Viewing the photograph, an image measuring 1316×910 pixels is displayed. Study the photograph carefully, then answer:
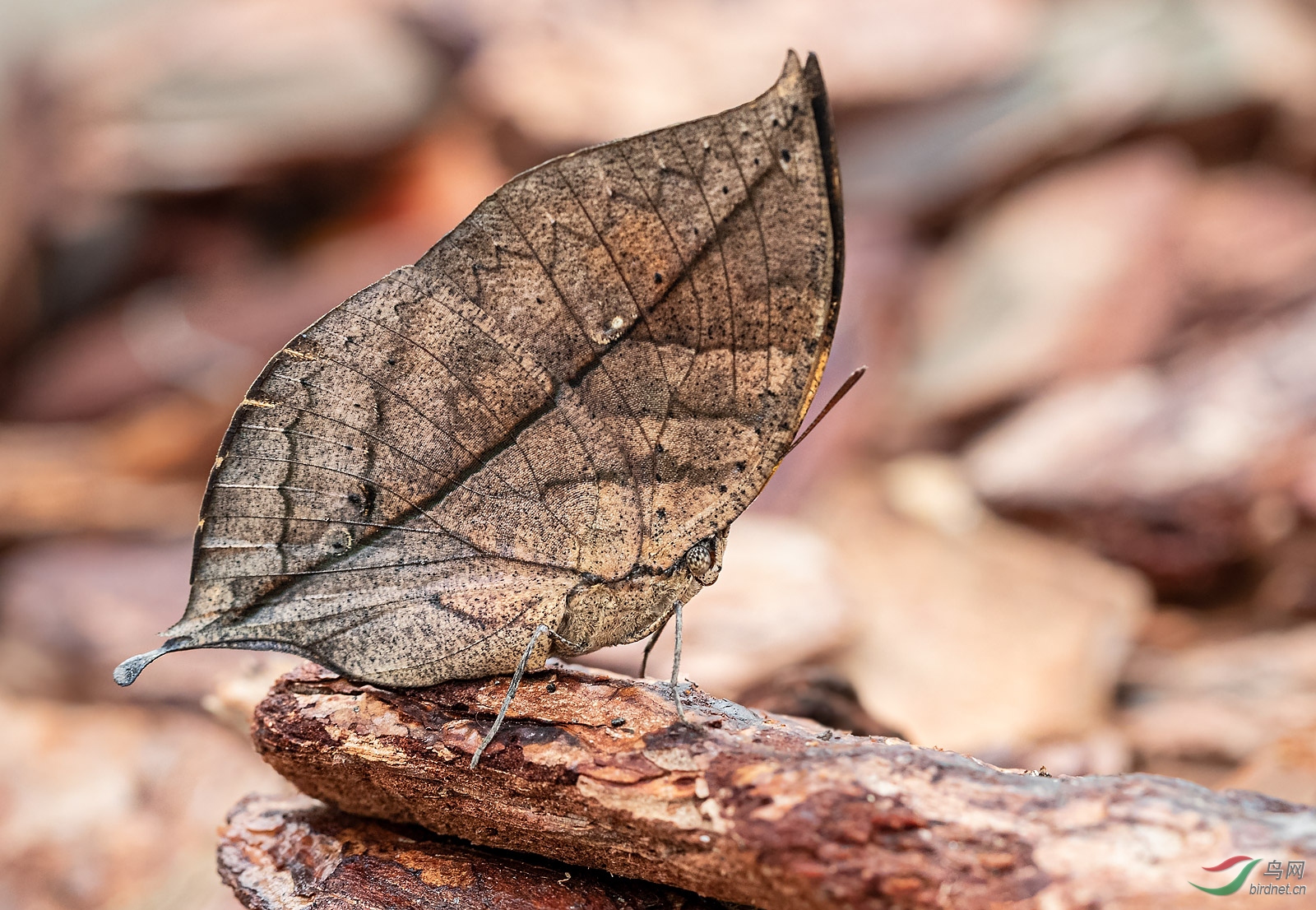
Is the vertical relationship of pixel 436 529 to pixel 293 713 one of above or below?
above

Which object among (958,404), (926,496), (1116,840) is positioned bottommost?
(1116,840)

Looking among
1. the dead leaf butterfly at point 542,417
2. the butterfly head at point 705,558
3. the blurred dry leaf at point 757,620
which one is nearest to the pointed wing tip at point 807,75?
the dead leaf butterfly at point 542,417

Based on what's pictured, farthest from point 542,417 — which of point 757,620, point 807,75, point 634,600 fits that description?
point 757,620

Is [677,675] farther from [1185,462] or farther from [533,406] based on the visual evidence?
[1185,462]

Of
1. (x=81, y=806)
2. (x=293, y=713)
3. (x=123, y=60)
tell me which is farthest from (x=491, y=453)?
(x=123, y=60)

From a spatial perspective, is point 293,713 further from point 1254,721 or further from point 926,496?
point 926,496

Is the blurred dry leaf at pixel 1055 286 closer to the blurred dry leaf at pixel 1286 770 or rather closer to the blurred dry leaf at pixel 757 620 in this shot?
the blurred dry leaf at pixel 757 620
